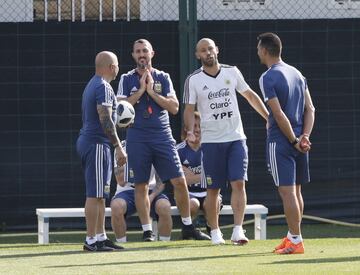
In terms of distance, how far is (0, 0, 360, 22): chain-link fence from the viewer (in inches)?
612

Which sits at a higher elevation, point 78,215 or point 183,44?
point 183,44

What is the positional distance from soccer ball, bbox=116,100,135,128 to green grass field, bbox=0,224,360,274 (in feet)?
3.76

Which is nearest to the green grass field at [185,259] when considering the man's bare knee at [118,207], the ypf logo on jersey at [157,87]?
the man's bare knee at [118,207]

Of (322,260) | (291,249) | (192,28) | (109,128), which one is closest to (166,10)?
(192,28)

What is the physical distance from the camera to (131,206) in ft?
42.0

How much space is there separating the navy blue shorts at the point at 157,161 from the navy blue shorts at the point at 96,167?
4.31 feet

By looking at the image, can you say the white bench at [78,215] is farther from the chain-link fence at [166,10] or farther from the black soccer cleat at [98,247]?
the chain-link fence at [166,10]

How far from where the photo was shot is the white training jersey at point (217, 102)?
11.3m

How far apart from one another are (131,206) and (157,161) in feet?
3.22

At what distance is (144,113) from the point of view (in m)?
12.0

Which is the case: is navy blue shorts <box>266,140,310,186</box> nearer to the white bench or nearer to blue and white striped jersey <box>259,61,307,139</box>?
blue and white striped jersey <box>259,61,307,139</box>

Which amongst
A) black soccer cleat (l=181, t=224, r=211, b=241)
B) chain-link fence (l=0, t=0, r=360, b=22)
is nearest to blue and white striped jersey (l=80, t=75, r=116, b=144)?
black soccer cleat (l=181, t=224, r=211, b=241)

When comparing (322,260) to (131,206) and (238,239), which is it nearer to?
(238,239)

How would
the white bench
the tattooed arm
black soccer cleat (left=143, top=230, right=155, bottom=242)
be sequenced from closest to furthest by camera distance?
1. the tattooed arm
2. black soccer cleat (left=143, top=230, right=155, bottom=242)
3. the white bench
